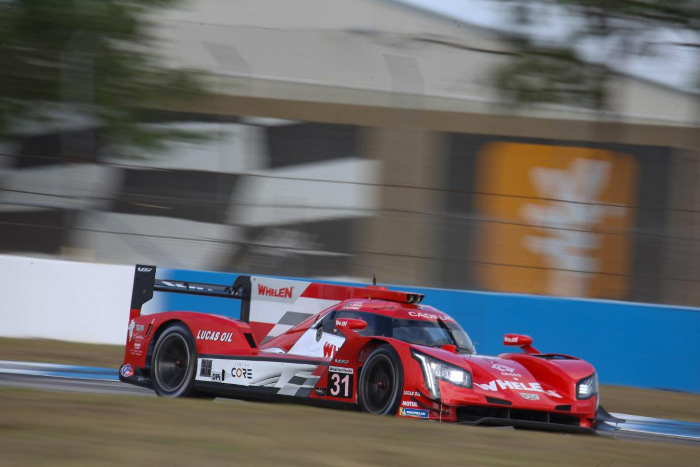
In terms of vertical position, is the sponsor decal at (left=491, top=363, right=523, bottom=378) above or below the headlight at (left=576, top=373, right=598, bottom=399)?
above

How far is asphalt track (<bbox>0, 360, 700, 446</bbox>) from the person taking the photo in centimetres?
769

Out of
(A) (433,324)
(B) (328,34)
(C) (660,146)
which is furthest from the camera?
(B) (328,34)

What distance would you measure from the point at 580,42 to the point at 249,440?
2.55 m

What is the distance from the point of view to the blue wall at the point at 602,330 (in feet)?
35.0

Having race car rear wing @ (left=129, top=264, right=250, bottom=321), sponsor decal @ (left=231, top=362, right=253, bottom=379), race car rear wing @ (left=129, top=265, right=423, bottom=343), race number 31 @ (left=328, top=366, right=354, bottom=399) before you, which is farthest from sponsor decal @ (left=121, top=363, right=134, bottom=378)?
race number 31 @ (left=328, top=366, right=354, bottom=399)

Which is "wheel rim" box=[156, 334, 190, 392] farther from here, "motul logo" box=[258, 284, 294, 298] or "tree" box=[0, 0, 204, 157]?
"tree" box=[0, 0, 204, 157]

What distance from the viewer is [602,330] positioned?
10.9 metres

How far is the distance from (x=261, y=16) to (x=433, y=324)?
24.7 feet

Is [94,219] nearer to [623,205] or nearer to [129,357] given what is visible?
[129,357]

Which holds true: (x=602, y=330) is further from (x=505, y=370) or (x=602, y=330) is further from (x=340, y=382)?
Result: (x=340, y=382)

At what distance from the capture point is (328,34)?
13.5 meters

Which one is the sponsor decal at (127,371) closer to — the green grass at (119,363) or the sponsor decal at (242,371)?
the sponsor decal at (242,371)

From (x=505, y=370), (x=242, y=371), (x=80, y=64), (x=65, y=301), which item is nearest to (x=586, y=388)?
(x=505, y=370)

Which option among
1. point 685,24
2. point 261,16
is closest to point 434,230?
point 261,16
